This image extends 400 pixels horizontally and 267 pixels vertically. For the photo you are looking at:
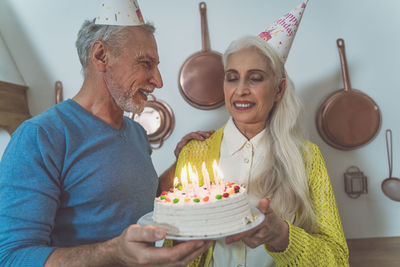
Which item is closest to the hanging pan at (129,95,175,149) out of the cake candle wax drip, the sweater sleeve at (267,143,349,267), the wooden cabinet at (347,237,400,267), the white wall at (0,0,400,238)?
the white wall at (0,0,400,238)

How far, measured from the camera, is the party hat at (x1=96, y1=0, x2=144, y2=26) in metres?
1.14

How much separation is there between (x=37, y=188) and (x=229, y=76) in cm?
90

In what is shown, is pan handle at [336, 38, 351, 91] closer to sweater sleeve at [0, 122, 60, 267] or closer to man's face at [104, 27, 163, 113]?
man's face at [104, 27, 163, 113]

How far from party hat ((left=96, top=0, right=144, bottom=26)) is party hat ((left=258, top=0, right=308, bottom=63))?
2.05 feet

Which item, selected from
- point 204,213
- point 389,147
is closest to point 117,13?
point 204,213

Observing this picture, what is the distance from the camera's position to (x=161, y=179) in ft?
5.42

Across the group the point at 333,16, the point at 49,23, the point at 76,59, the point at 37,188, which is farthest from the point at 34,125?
the point at 333,16

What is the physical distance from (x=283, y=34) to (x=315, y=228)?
0.89 m

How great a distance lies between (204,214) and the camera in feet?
2.60

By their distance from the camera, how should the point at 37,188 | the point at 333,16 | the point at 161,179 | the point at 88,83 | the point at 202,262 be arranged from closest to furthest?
1. the point at 37,188
2. the point at 88,83
3. the point at 202,262
4. the point at 161,179
5. the point at 333,16

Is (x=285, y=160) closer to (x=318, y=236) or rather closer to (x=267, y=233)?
(x=318, y=236)

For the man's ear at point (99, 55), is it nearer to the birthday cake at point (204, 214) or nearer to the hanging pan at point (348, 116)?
the birthday cake at point (204, 214)

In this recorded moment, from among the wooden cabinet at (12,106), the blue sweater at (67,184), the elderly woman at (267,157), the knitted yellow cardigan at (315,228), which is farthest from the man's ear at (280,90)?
the wooden cabinet at (12,106)

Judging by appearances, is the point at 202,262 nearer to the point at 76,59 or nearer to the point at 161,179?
the point at 161,179
